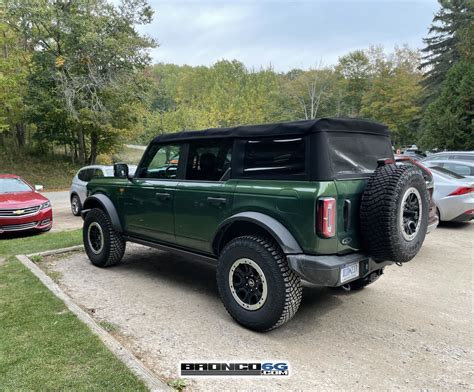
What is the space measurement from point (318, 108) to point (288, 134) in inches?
2029

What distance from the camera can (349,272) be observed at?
10.3ft

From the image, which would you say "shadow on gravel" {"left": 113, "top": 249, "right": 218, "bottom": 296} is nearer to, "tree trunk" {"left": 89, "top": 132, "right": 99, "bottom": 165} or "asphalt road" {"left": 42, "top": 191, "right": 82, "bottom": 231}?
"asphalt road" {"left": 42, "top": 191, "right": 82, "bottom": 231}

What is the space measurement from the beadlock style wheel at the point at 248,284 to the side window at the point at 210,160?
0.97 meters

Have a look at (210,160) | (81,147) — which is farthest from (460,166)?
(81,147)

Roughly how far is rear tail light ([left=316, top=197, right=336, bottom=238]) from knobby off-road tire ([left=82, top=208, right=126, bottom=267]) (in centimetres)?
331

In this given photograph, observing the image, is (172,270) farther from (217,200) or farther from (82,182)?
(82,182)

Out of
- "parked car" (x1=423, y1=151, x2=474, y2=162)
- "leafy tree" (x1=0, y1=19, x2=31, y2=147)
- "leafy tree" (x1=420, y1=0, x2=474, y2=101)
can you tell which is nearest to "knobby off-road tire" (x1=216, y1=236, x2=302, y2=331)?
"parked car" (x1=423, y1=151, x2=474, y2=162)

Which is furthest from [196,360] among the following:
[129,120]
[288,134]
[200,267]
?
[129,120]

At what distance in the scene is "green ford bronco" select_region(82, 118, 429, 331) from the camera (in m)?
3.09

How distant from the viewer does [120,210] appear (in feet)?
16.9

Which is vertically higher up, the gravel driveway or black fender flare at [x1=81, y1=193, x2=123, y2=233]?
black fender flare at [x1=81, y1=193, x2=123, y2=233]

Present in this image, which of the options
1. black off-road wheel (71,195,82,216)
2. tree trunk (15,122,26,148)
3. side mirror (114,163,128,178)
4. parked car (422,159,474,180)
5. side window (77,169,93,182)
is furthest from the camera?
tree trunk (15,122,26,148)

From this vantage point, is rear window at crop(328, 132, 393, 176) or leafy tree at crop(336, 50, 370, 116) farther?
leafy tree at crop(336, 50, 370, 116)

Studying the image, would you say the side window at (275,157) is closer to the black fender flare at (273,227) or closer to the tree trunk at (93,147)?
the black fender flare at (273,227)
